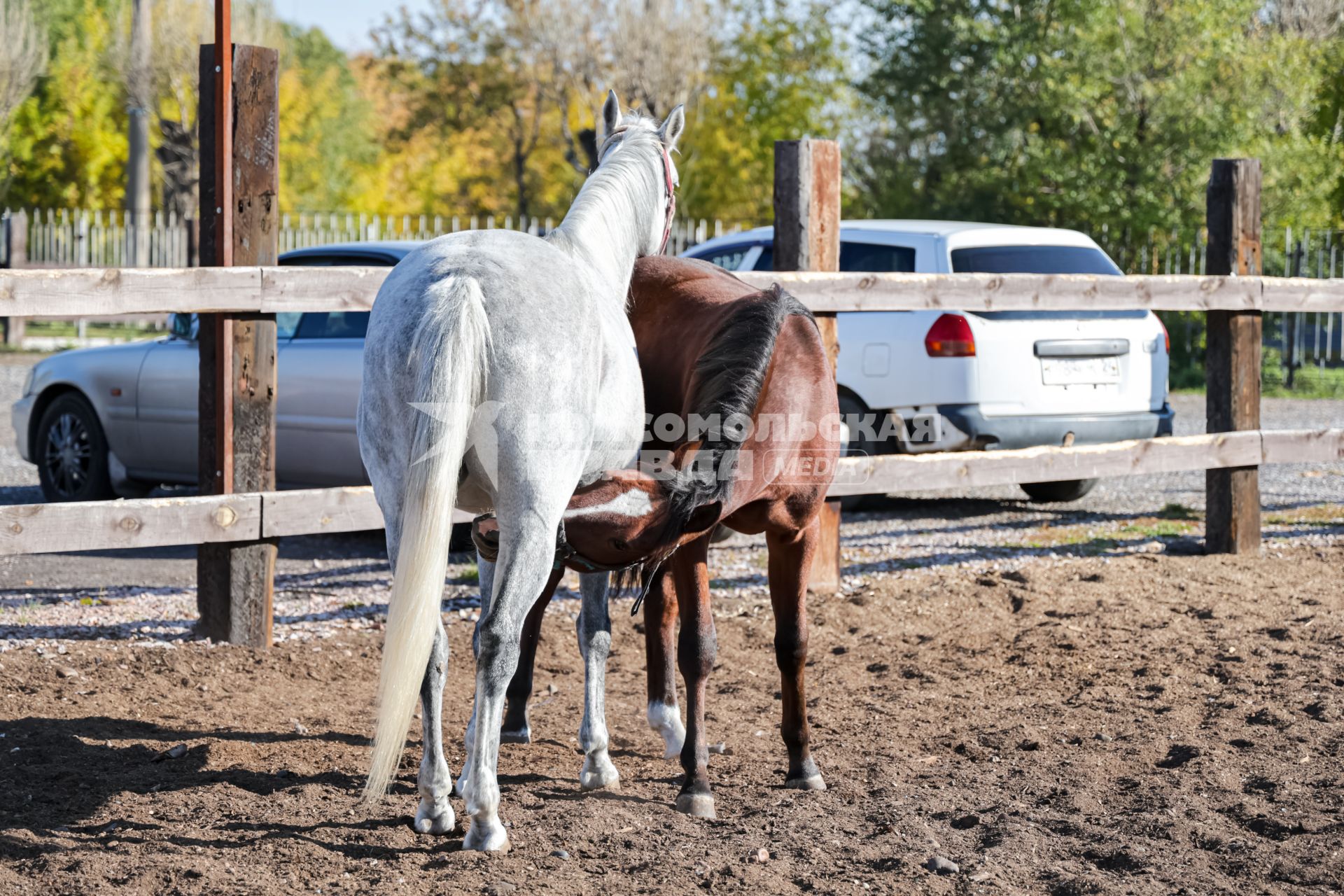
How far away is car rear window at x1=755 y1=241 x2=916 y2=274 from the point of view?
850cm

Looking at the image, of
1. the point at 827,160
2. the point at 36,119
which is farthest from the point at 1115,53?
the point at 36,119

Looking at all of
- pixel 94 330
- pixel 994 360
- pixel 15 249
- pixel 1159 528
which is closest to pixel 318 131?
pixel 94 330

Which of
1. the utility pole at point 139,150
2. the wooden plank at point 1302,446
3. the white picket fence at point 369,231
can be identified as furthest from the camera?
the utility pole at point 139,150

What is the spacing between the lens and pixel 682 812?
3.76m

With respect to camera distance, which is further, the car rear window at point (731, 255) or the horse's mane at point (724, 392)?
the car rear window at point (731, 255)

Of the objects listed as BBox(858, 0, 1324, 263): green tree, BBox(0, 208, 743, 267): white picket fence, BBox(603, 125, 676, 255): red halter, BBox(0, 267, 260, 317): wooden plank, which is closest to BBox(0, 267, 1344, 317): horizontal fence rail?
BBox(0, 267, 260, 317): wooden plank

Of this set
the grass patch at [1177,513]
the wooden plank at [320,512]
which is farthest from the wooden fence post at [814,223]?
the grass patch at [1177,513]

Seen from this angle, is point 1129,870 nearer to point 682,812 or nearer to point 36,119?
point 682,812

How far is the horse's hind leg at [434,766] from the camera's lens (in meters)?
3.51

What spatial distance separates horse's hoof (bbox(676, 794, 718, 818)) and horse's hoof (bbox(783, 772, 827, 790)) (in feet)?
1.09

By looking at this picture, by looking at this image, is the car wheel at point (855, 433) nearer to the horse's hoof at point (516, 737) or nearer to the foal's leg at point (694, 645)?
the horse's hoof at point (516, 737)

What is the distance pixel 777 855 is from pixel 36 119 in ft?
114

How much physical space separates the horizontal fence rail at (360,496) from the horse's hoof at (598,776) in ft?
4.97

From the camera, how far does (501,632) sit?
328cm
